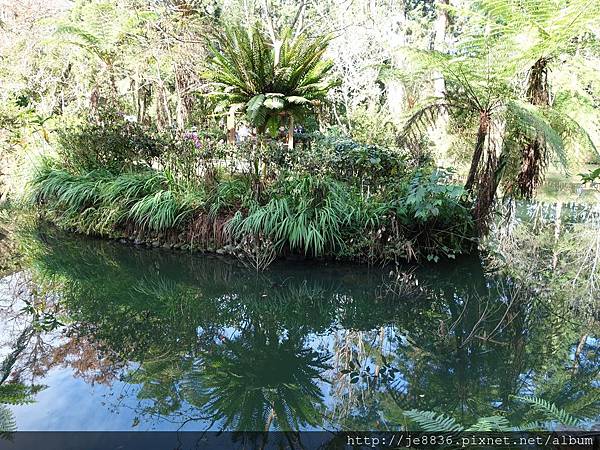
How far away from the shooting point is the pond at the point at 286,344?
2.70 metres

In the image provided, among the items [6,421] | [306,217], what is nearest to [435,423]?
[6,421]

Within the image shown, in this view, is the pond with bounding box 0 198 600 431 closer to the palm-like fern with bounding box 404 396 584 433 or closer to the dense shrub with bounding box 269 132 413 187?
the palm-like fern with bounding box 404 396 584 433

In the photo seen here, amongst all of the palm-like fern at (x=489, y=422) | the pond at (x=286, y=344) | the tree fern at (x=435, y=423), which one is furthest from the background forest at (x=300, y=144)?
the tree fern at (x=435, y=423)

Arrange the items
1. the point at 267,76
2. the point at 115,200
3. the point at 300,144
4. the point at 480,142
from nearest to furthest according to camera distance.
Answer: the point at 480,142 → the point at 115,200 → the point at 267,76 → the point at 300,144

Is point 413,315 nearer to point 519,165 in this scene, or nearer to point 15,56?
point 519,165

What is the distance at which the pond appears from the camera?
270cm

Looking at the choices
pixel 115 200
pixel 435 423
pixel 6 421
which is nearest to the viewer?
pixel 435 423

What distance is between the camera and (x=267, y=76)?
22.7 ft

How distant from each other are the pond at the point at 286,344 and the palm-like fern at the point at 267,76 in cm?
267

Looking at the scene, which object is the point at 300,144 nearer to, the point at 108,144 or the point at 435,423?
the point at 108,144

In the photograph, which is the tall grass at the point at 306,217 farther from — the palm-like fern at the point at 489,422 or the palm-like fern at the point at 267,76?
the palm-like fern at the point at 489,422

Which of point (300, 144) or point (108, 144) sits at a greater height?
point (300, 144)

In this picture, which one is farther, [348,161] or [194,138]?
[194,138]

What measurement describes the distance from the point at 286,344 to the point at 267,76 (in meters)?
4.58
